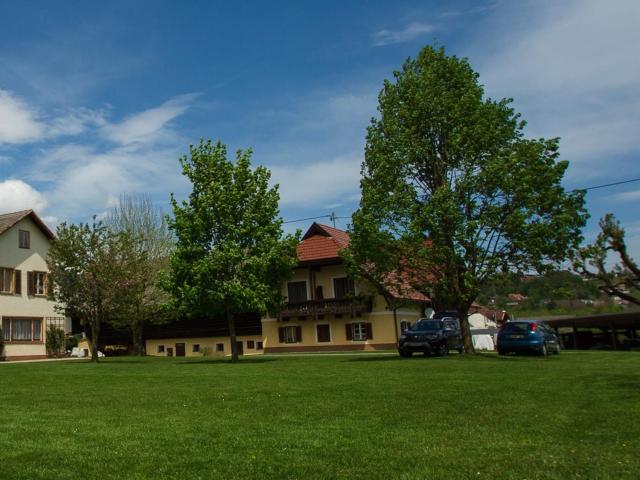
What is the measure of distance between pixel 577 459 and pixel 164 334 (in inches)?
1849

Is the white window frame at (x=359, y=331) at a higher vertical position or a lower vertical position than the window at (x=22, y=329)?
lower

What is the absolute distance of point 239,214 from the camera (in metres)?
29.5

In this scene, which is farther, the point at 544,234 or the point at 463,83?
the point at 463,83

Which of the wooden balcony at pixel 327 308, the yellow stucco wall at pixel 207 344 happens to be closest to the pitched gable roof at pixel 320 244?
the wooden balcony at pixel 327 308

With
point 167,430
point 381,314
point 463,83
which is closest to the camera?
point 167,430

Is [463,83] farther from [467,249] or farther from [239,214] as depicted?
[239,214]

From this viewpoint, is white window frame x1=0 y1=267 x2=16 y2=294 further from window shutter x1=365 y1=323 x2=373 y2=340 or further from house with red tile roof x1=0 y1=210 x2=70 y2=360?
window shutter x1=365 y1=323 x2=373 y2=340

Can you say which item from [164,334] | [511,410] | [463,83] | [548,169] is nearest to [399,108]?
[463,83]

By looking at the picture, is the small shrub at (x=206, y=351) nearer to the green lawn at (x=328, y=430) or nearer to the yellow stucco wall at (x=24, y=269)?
the yellow stucco wall at (x=24, y=269)

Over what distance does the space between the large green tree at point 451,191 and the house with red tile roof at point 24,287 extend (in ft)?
81.0

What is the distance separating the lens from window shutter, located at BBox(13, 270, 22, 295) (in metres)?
41.3

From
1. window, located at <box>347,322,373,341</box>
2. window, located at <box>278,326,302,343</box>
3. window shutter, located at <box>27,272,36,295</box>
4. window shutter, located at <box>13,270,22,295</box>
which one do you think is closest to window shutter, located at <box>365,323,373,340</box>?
window, located at <box>347,322,373,341</box>

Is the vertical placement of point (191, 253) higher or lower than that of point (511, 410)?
higher

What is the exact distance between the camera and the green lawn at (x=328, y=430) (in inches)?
250
